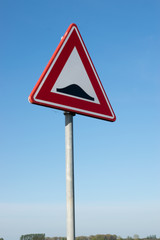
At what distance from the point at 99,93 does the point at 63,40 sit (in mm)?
618

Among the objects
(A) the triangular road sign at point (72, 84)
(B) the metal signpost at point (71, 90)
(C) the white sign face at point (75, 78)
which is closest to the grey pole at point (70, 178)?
(B) the metal signpost at point (71, 90)

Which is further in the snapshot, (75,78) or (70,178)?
(75,78)

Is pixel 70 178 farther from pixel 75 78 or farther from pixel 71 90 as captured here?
pixel 75 78

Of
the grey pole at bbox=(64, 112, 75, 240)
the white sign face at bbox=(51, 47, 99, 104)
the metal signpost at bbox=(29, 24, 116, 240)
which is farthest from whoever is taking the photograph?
the white sign face at bbox=(51, 47, 99, 104)

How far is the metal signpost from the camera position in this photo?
2.76 metres

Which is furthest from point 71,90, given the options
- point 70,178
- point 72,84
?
point 70,178

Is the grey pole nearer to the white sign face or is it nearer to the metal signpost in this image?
the metal signpost

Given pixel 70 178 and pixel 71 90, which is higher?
pixel 71 90

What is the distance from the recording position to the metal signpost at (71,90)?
2764 mm

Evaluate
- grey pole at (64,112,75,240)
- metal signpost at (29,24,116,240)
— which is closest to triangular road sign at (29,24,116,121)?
metal signpost at (29,24,116,240)

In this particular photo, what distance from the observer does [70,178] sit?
2.72m

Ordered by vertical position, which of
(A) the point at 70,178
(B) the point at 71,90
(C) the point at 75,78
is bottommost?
Result: (A) the point at 70,178

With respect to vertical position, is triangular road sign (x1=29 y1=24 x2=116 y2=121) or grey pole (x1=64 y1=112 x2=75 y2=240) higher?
triangular road sign (x1=29 y1=24 x2=116 y2=121)

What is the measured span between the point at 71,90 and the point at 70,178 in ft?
2.63
